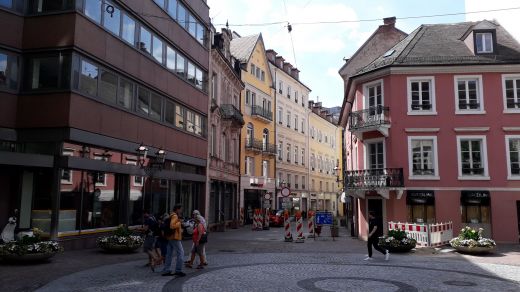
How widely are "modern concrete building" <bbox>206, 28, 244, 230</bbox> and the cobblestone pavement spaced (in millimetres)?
14913

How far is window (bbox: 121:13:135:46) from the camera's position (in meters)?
21.1


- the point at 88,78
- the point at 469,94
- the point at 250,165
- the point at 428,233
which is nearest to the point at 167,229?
the point at 88,78

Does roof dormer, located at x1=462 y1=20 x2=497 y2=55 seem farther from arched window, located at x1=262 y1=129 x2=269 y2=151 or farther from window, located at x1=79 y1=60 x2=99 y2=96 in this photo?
arched window, located at x1=262 y1=129 x2=269 y2=151

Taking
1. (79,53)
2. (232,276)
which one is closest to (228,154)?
(79,53)

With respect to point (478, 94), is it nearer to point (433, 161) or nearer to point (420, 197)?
point (433, 161)

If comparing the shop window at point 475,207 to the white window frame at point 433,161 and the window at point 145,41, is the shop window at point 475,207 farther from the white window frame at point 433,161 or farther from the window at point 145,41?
the window at point 145,41

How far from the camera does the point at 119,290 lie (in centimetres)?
1050

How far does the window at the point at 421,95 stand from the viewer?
81.6 feet

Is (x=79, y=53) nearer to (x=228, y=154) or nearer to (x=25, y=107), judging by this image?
(x=25, y=107)

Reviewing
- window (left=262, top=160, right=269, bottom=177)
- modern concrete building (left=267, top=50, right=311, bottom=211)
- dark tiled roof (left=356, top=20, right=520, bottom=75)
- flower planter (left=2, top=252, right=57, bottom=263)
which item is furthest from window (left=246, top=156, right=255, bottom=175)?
flower planter (left=2, top=252, right=57, bottom=263)

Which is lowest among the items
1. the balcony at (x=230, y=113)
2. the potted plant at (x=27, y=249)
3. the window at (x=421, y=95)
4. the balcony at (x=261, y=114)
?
the potted plant at (x=27, y=249)

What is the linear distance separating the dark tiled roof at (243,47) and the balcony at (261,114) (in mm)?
4738

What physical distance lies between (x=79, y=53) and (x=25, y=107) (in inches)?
112

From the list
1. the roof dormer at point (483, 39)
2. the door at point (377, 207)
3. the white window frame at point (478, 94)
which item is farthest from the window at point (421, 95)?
the door at point (377, 207)
